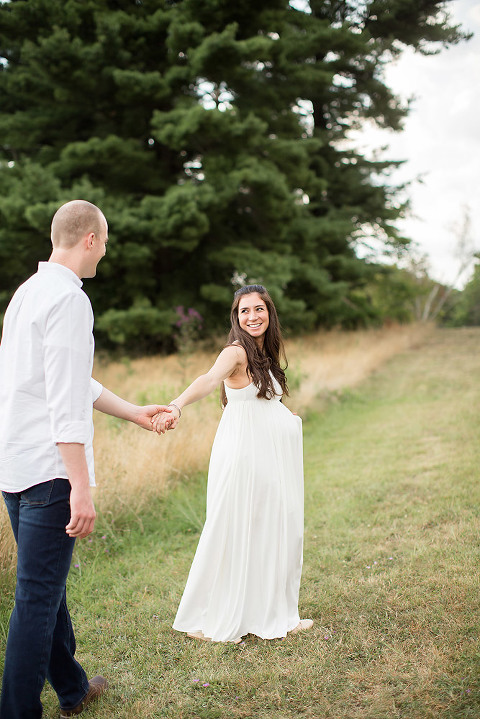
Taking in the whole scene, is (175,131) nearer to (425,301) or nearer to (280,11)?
(280,11)

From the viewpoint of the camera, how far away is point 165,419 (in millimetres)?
3377

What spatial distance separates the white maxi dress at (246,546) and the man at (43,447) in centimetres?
126

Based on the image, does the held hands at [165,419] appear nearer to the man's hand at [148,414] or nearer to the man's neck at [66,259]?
the man's hand at [148,414]

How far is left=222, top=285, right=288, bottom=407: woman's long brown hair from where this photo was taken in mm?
3586

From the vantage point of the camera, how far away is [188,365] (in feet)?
37.4

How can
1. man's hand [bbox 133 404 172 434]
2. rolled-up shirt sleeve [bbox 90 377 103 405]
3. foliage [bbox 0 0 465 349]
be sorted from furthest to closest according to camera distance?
foliage [bbox 0 0 465 349], man's hand [bbox 133 404 172 434], rolled-up shirt sleeve [bbox 90 377 103 405]

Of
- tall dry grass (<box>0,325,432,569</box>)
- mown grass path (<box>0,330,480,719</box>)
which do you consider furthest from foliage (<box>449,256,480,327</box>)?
mown grass path (<box>0,330,480,719</box>)

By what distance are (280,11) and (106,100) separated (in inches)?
201

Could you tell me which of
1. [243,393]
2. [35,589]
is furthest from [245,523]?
[35,589]

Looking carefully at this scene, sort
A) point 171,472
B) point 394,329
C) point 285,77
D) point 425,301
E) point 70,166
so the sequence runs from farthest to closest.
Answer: point 425,301
point 394,329
point 285,77
point 70,166
point 171,472

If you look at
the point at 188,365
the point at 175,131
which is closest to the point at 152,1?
the point at 175,131

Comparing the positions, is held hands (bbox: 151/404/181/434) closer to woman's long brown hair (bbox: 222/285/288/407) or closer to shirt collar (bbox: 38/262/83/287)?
woman's long brown hair (bbox: 222/285/288/407)

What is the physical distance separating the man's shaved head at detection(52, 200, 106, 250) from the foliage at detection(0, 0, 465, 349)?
10.0 meters

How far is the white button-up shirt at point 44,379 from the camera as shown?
2160mm
